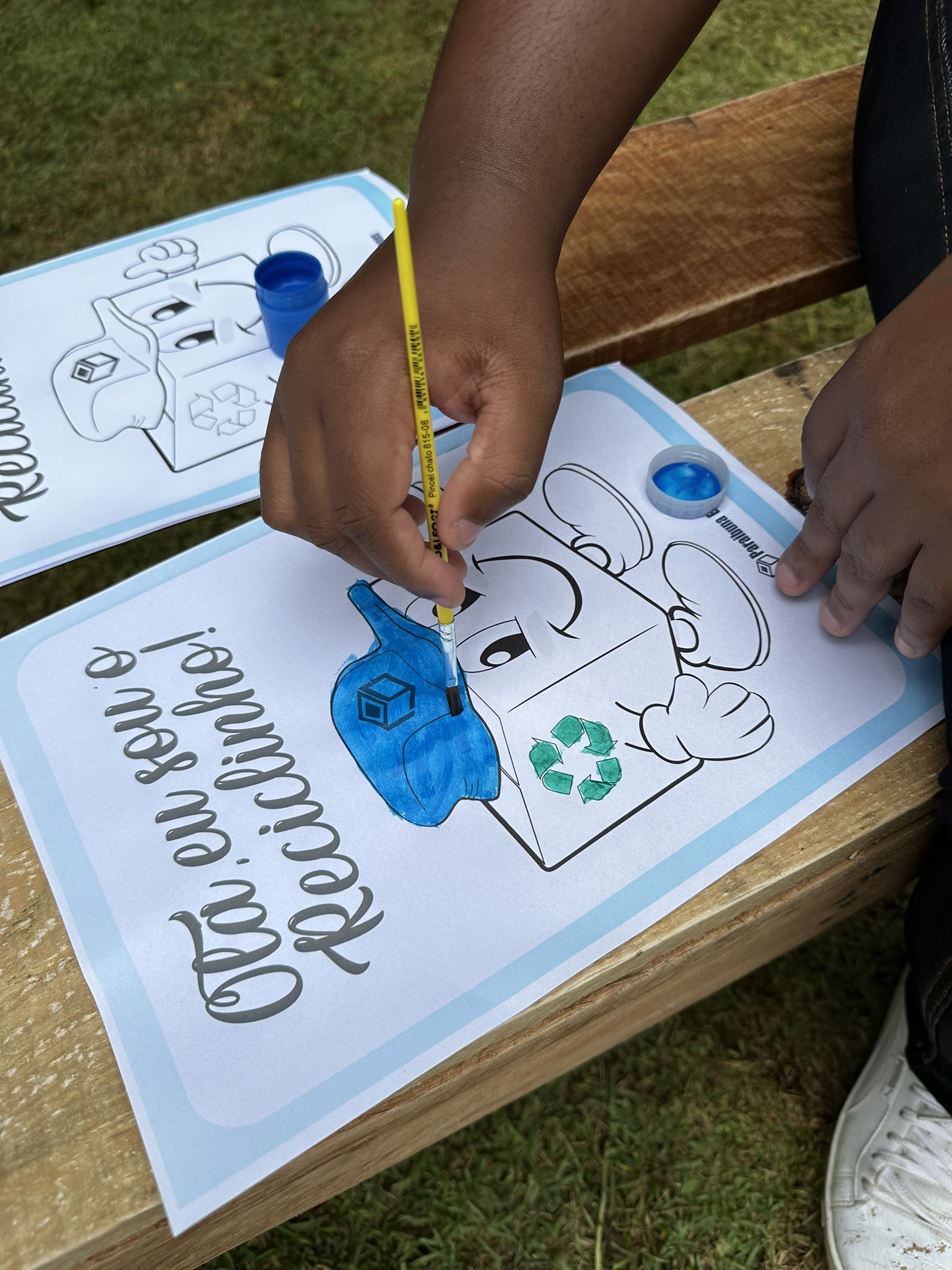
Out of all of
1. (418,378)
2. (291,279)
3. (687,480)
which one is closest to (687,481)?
(687,480)

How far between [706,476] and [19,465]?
573 millimetres

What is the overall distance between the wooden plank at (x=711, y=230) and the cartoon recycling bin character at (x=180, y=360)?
0.26 m

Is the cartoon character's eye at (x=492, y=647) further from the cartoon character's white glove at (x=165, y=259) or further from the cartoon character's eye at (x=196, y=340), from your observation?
the cartoon character's white glove at (x=165, y=259)

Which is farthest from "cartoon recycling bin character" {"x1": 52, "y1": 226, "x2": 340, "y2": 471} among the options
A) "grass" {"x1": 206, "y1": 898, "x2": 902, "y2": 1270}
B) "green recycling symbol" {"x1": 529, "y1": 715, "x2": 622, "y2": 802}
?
"grass" {"x1": 206, "y1": 898, "x2": 902, "y2": 1270}

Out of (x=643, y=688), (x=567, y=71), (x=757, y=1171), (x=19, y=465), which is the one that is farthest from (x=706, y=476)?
(x=757, y=1171)

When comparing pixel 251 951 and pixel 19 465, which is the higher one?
pixel 19 465

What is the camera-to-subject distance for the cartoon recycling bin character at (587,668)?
640 millimetres

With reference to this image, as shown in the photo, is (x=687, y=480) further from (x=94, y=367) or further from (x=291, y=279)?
(x=94, y=367)

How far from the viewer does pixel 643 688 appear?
0.68 metres

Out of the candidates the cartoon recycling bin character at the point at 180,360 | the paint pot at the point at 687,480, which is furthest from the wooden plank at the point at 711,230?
the cartoon recycling bin character at the point at 180,360

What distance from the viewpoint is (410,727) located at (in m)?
0.67

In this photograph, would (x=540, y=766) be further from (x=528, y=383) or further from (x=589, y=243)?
(x=589, y=243)

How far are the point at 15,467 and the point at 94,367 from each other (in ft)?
0.43

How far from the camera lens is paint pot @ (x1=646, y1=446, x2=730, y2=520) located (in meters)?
0.76
